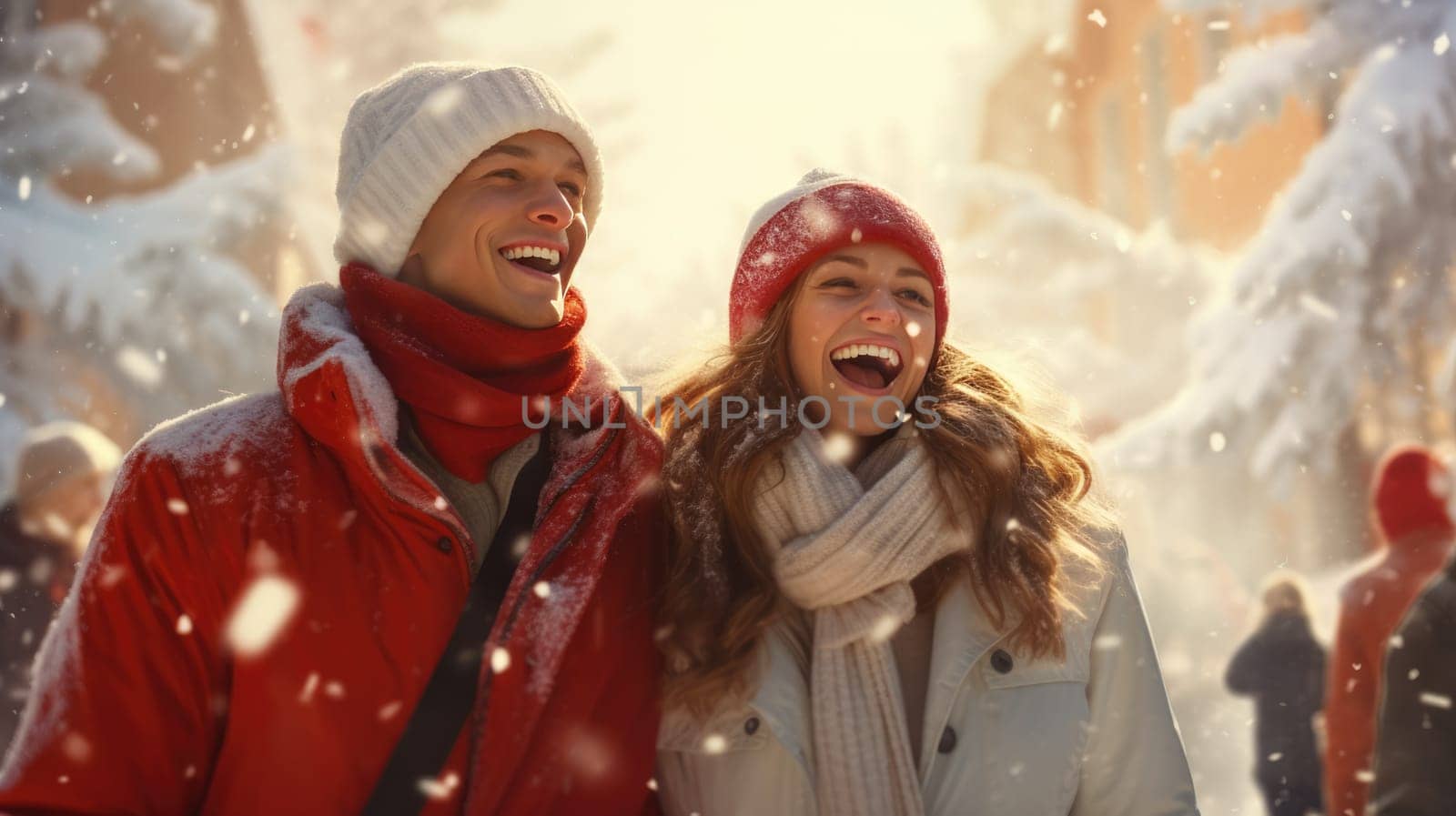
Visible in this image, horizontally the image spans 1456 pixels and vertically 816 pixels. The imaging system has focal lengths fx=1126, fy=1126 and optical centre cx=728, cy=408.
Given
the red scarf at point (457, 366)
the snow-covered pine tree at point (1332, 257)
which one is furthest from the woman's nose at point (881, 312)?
the snow-covered pine tree at point (1332, 257)

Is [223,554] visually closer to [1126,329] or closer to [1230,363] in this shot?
[1230,363]

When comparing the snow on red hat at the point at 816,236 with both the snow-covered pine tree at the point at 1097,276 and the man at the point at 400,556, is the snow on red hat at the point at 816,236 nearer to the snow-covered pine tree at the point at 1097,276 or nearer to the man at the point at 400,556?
the man at the point at 400,556

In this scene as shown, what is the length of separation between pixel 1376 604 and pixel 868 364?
3542mm

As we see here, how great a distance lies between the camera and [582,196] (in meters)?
3.05

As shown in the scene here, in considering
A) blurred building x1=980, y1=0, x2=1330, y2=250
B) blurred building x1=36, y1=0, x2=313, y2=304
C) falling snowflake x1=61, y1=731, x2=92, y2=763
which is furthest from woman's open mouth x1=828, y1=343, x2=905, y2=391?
blurred building x1=36, y1=0, x2=313, y2=304

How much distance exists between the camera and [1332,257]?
9.24 meters

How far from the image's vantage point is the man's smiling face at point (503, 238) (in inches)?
105

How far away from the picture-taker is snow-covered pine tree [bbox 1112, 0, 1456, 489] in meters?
9.05

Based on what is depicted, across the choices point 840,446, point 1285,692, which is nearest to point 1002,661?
point 840,446

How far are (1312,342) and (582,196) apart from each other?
835 cm

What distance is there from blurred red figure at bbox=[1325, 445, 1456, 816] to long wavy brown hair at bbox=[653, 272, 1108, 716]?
3050 millimetres

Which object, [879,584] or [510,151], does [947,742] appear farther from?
[510,151]

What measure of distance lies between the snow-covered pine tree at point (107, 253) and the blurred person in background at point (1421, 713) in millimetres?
9591

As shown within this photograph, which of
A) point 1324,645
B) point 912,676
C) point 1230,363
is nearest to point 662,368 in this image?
point 912,676
